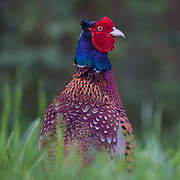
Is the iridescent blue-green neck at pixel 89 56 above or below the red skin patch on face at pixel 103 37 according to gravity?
below

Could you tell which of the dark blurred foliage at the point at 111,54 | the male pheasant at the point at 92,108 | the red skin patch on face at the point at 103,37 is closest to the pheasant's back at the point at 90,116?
the male pheasant at the point at 92,108

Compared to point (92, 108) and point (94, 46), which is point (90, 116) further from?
point (94, 46)

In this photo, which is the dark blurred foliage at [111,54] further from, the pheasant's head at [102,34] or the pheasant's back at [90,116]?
the pheasant's back at [90,116]

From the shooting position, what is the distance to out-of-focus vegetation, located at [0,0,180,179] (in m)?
8.77

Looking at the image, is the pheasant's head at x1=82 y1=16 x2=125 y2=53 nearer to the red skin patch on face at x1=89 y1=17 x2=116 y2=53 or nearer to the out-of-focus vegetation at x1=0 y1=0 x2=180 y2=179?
the red skin patch on face at x1=89 y1=17 x2=116 y2=53

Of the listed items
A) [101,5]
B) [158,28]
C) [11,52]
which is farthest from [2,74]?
[158,28]

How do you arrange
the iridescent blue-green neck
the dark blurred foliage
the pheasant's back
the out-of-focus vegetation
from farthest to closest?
the dark blurred foliage → the out-of-focus vegetation → the iridescent blue-green neck → the pheasant's back

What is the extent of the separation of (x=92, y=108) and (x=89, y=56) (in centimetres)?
43

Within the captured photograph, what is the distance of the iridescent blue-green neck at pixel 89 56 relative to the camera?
3333 millimetres

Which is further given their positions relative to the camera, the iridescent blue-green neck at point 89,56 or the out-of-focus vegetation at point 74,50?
the out-of-focus vegetation at point 74,50

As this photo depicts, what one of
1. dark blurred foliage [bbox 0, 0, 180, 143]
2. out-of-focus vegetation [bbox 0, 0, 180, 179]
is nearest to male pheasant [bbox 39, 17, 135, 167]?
out-of-focus vegetation [bbox 0, 0, 180, 179]

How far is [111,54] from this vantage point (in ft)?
29.4

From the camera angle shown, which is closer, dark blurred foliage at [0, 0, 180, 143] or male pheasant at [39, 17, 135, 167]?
male pheasant at [39, 17, 135, 167]

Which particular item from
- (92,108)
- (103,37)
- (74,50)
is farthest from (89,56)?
(74,50)
